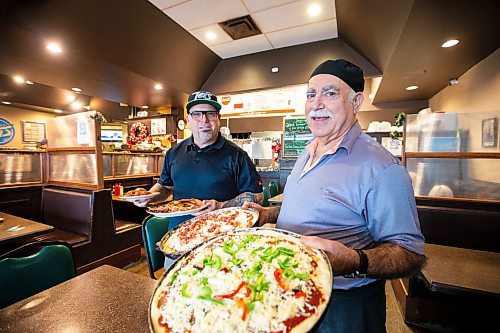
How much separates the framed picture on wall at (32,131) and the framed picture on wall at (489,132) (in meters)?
11.5

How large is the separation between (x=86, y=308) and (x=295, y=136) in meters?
4.19

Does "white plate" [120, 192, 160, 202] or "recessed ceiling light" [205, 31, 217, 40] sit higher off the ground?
"recessed ceiling light" [205, 31, 217, 40]

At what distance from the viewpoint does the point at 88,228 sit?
3123 millimetres

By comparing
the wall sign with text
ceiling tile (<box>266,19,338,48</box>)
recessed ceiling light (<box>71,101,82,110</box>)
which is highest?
ceiling tile (<box>266,19,338,48</box>)

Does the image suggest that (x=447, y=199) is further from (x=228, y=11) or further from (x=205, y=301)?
(x=228, y=11)

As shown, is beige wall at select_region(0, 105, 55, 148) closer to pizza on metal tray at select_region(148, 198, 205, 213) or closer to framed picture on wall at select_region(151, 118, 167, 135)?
framed picture on wall at select_region(151, 118, 167, 135)

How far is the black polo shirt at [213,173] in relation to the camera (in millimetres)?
1877

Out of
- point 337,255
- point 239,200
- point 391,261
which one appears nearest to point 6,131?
point 239,200

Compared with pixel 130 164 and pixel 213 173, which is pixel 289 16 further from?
pixel 130 164

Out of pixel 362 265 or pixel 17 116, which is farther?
pixel 17 116

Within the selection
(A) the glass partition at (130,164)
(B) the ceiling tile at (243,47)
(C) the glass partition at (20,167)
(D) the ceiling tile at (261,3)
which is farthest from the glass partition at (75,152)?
(B) the ceiling tile at (243,47)

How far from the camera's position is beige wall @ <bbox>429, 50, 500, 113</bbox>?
10.1 ft

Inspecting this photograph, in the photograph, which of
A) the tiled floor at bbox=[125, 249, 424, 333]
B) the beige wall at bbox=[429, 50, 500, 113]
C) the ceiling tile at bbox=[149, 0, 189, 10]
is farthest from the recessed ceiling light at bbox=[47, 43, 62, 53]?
the beige wall at bbox=[429, 50, 500, 113]

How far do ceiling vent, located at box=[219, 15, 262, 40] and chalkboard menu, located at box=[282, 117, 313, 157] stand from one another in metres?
1.65
